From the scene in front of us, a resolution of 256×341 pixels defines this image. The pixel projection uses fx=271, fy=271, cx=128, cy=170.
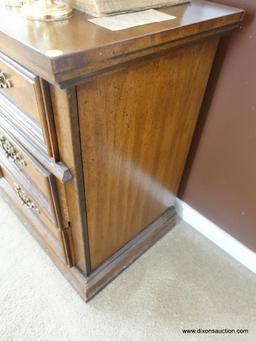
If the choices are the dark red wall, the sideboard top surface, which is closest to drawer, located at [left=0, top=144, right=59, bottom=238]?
the sideboard top surface

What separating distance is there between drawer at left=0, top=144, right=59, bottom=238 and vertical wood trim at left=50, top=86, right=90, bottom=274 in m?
0.03

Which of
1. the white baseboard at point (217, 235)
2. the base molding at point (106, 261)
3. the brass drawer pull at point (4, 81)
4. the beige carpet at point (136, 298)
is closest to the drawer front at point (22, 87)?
the brass drawer pull at point (4, 81)

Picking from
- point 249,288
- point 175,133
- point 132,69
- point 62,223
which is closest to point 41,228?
point 62,223

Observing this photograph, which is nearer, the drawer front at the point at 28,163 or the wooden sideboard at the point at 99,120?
the wooden sideboard at the point at 99,120

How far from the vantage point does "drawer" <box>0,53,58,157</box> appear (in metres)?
0.54

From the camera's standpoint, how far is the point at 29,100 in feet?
1.95

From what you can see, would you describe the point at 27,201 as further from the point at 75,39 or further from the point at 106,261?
the point at 75,39

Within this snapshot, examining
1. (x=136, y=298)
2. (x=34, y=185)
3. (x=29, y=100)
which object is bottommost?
(x=136, y=298)

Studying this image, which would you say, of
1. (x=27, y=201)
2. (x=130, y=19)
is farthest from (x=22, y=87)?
(x=27, y=201)

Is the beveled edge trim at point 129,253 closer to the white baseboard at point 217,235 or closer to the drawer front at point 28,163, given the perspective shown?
the white baseboard at point 217,235

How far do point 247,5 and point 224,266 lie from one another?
0.91 meters

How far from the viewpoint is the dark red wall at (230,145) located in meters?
0.78

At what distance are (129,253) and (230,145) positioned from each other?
54 cm

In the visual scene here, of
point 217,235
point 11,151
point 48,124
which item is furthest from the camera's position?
point 217,235
